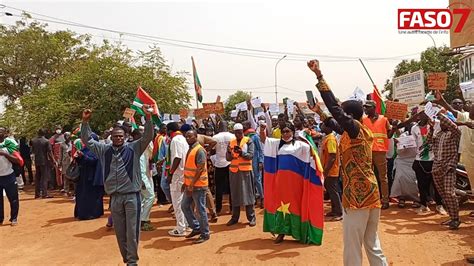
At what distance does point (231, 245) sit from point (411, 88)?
212 inches

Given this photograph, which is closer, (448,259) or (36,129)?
(448,259)

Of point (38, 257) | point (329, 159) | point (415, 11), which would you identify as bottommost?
point (38, 257)

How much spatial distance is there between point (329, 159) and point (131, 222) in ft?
11.8

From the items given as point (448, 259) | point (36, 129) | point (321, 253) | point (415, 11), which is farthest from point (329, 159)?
point (36, 129)

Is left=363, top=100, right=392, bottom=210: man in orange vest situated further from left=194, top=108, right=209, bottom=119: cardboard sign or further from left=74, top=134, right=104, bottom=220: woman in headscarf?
left=74, top=134, right=104, bottom=220: woman in headscarf

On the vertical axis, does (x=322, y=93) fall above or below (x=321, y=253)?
above

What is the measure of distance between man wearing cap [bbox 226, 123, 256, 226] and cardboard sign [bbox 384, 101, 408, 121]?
9.28ft

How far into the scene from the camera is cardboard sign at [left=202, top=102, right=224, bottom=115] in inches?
466

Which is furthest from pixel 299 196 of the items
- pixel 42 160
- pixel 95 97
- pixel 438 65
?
pixel 438 65

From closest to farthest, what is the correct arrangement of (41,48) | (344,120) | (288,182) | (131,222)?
(344,120) < (131,222) < (288,182) < (41,48)

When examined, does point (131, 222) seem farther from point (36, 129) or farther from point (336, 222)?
point (36, 129)

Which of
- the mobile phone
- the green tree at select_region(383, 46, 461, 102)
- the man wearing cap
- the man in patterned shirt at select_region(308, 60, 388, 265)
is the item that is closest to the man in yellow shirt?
the man wearing cap

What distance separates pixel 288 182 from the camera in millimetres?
6215

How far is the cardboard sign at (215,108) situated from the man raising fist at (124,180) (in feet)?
22.0
